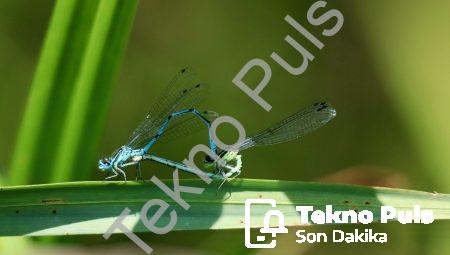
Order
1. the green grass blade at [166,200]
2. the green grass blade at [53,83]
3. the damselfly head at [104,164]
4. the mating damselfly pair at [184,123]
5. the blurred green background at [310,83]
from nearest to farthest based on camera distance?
the green grass blade at [166,200]
the green grass blade at [53,83]
the damselfly head at [104,164]
the mating damselfly pair at [184,123]
the blurred green background at [310,83]

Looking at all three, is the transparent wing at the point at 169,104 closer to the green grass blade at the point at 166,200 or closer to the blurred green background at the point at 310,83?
the blurred green background at the point at 310,83

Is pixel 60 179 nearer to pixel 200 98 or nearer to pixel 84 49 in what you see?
pixel 84 49

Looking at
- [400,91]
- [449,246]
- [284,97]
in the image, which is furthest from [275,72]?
[449,246]

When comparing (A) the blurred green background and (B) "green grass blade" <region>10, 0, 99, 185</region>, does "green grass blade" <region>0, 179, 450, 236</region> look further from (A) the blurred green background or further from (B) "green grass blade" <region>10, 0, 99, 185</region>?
(A) the blurred green background

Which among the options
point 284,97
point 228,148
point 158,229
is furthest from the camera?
point 284,97

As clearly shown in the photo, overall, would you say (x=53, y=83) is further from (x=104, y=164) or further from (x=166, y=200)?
(x=166, y=200)

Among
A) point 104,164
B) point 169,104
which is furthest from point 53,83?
point 169,104

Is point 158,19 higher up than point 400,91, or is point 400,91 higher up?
point 158,19

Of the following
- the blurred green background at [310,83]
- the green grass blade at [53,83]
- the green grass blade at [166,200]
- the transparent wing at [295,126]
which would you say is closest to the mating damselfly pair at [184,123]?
the transparent wing at [295,126]

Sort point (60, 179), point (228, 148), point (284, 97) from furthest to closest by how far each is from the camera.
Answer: point (284, 97) → point (228, 148) → point (60, 179)
